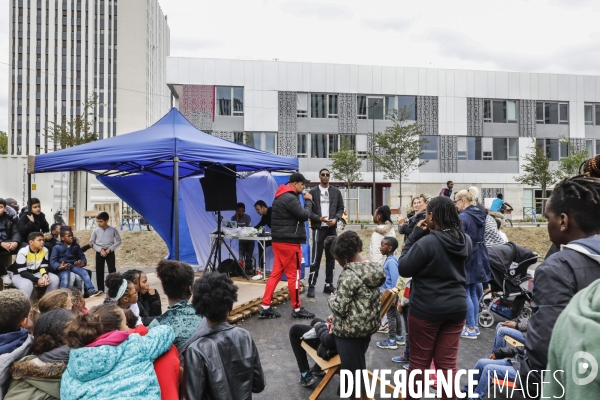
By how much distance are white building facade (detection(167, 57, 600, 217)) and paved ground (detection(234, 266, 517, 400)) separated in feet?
82.9

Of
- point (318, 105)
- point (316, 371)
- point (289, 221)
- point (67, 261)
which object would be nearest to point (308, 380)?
point (316, 371)

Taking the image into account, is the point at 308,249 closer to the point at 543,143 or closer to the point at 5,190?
the point at 5,190

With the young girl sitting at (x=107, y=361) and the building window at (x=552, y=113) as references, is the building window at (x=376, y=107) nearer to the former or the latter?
the building window at (x=552, y=113)

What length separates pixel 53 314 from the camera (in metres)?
2.58

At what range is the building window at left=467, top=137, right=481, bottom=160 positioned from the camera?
33000 millimetres

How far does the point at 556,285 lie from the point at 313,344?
245 cm

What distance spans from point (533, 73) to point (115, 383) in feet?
125

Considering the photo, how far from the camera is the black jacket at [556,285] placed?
1.65 m

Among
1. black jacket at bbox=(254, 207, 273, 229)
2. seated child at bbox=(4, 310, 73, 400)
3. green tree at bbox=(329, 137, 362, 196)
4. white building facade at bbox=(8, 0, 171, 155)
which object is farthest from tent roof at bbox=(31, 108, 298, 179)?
white building facade at bbox=(8, 0, 171, 155)

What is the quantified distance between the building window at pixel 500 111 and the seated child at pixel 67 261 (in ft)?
106

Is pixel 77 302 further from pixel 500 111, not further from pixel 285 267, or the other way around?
pixel 500 111

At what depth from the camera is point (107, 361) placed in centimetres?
214

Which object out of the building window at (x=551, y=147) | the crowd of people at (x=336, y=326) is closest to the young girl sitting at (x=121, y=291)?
the crowd of people at (x=336, y=326)

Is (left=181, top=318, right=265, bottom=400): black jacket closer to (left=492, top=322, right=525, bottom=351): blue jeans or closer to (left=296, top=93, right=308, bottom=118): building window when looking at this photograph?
(left=492, top=322, right=525, bottom=351): blue jeans
